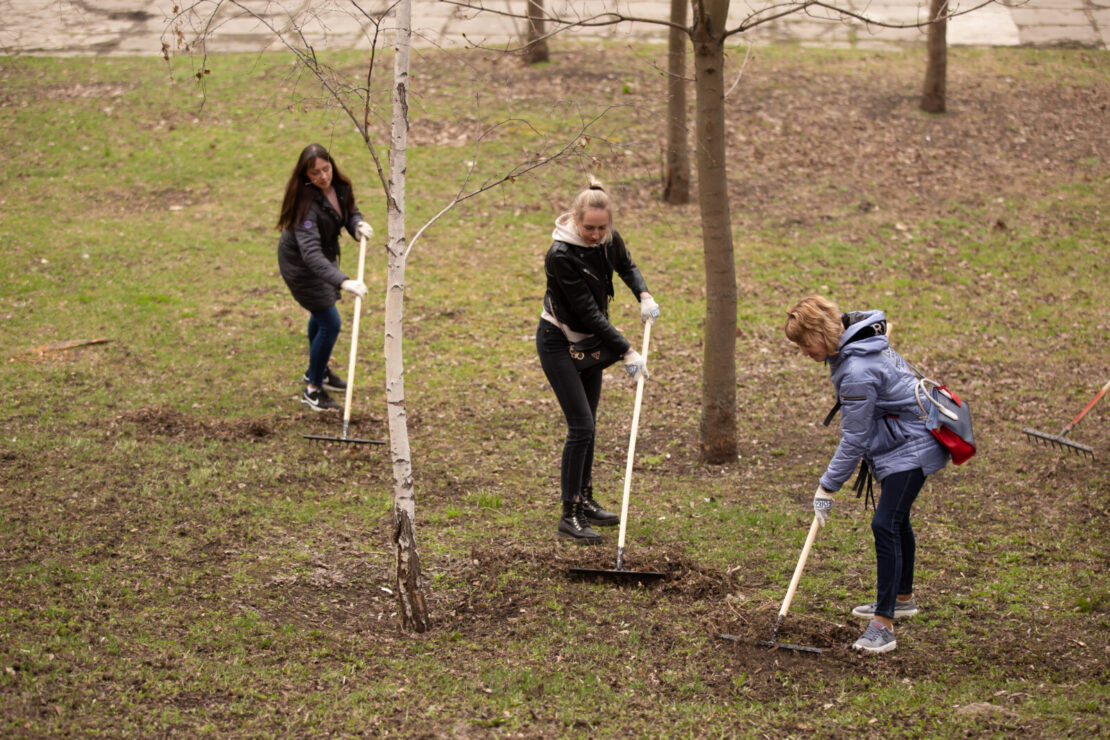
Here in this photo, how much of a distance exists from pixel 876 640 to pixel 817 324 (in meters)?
1.53

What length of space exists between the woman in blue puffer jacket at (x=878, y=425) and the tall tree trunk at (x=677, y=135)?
6.73 metres

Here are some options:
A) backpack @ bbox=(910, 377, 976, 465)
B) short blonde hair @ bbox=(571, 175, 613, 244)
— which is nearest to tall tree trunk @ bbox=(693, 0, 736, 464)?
short blonde hair @ bbox=(571, 175, 613, 244)

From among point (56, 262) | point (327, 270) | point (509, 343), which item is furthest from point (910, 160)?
point (56, 262)

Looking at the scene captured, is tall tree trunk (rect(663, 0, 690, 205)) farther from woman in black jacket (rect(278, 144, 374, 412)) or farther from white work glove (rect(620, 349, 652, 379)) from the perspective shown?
white work glove (rect(620, 349, 652, 379))

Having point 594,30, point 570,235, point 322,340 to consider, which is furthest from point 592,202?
point 594,30

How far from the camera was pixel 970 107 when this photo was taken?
13.7m

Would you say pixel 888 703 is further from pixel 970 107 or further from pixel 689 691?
pixel 970 107

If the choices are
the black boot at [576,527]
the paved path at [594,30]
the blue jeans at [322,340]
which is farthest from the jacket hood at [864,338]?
the paved path at [594,30]

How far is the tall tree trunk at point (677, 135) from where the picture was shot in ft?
35.0

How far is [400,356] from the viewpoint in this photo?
14.3 ft

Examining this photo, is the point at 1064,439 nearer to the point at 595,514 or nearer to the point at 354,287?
the point at 595,514

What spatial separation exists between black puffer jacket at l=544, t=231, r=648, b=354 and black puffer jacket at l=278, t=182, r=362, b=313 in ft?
7.40

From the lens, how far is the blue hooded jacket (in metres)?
4.23

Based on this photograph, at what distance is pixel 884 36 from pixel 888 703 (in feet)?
49.6
